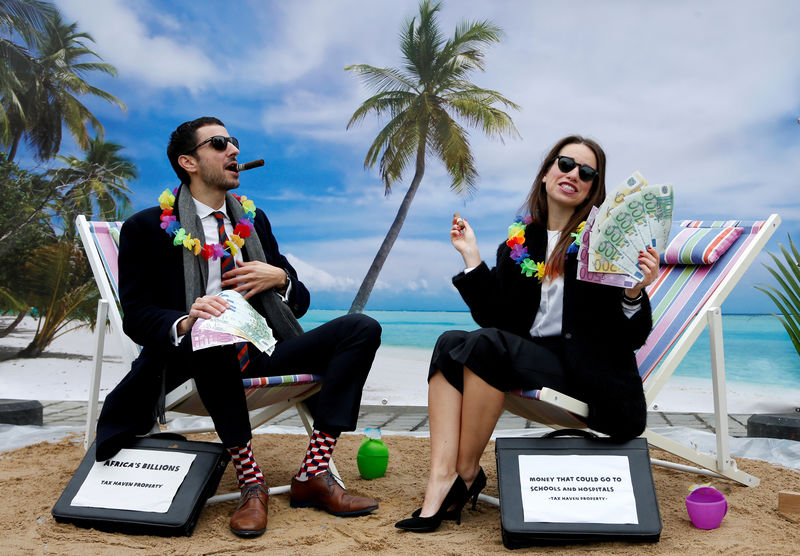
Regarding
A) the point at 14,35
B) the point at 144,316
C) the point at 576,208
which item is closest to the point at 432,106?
the point at 14,35

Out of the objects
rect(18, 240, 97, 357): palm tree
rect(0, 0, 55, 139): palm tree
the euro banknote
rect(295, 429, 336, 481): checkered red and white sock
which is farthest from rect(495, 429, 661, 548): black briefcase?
rect(0, 0, 55, 139): palm tree

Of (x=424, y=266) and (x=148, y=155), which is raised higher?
(x=148, y=155)

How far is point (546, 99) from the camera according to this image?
10164 millimetres

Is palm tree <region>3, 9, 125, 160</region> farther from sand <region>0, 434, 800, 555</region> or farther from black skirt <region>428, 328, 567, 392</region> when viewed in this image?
black skirt <region>428, 328, 567, 392</region>

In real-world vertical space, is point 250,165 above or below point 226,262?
above

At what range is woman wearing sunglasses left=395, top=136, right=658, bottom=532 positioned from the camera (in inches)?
92.7

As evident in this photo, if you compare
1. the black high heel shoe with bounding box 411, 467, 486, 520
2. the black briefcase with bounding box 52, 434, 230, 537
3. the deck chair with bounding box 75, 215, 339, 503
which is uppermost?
the deck chair with bounding box 75, 215, 339, 503

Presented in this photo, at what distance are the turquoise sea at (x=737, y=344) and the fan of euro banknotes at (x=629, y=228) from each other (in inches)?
437

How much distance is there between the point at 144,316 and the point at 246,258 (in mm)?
516

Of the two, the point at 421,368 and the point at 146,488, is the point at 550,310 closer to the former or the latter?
the point at 146,488

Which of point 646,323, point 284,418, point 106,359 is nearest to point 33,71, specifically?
point 106,359

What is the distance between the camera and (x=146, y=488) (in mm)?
2416

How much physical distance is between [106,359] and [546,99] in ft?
24.8

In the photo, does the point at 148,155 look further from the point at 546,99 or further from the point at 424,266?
the point at 546,99
